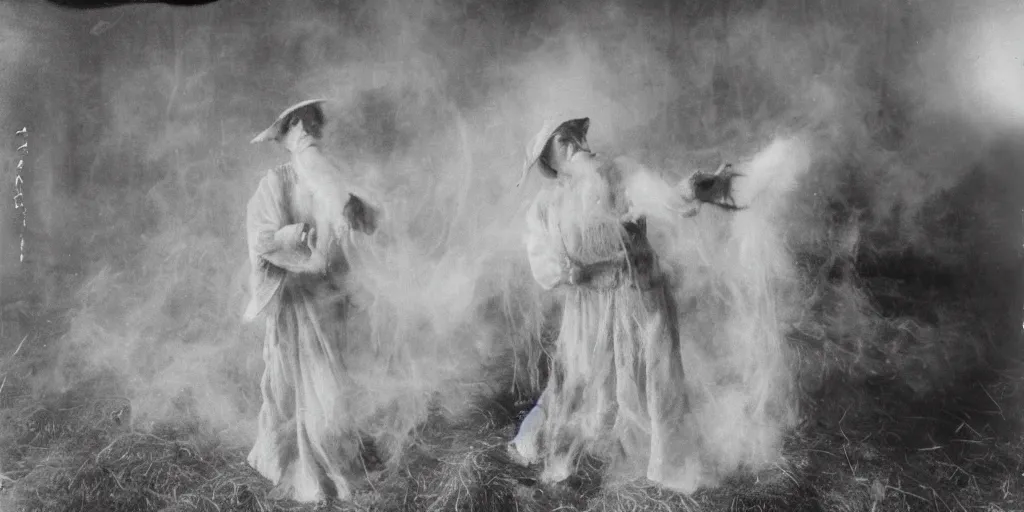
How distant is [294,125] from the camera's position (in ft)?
8.38

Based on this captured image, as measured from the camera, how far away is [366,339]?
102 inches

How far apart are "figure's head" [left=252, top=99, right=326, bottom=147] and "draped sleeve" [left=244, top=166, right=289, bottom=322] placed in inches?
4.3

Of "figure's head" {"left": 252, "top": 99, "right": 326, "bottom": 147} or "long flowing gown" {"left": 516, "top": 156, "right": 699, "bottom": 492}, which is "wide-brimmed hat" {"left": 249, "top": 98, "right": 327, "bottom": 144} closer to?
"figure's head" {"left": 252, "top": 99, "right": 326, "bottom": 147}

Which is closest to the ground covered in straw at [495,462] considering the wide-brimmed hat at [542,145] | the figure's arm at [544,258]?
the figure's arm at [544,258]

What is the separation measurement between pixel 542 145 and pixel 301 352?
963 millimetres

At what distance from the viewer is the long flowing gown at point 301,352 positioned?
8.21 feet

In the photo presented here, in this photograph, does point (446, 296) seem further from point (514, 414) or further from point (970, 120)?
point (970, 120)

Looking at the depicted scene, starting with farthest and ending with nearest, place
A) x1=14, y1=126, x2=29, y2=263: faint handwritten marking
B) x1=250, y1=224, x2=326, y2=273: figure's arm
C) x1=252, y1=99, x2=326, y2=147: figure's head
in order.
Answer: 1. x1=14, y1=126, x2=29, y2=263: faint handwritten marking
2. x1=252, y1=99, x2=326, y2=147: figure's head
3. x1=250, y1=224, x2=326, y2=273: figure's arm

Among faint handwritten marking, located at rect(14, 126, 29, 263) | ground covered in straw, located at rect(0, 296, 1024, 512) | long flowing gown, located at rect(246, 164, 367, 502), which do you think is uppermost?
faint handwritten marking, located at rect(14, 126, 29, 263)

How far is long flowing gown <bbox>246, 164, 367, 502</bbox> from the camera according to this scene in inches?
98.6

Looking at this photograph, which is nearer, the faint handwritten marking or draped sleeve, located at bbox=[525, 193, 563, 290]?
draped sleeve, located at bbox=[525, 193, 563, 290]

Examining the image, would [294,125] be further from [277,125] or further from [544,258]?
[544,258]

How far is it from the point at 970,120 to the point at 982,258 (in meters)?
0.44

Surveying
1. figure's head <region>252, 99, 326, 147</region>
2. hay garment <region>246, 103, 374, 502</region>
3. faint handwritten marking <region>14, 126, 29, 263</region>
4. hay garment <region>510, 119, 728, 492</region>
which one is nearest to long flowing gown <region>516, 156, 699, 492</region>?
hay garment <region>510, 119, 728, 492</region>
